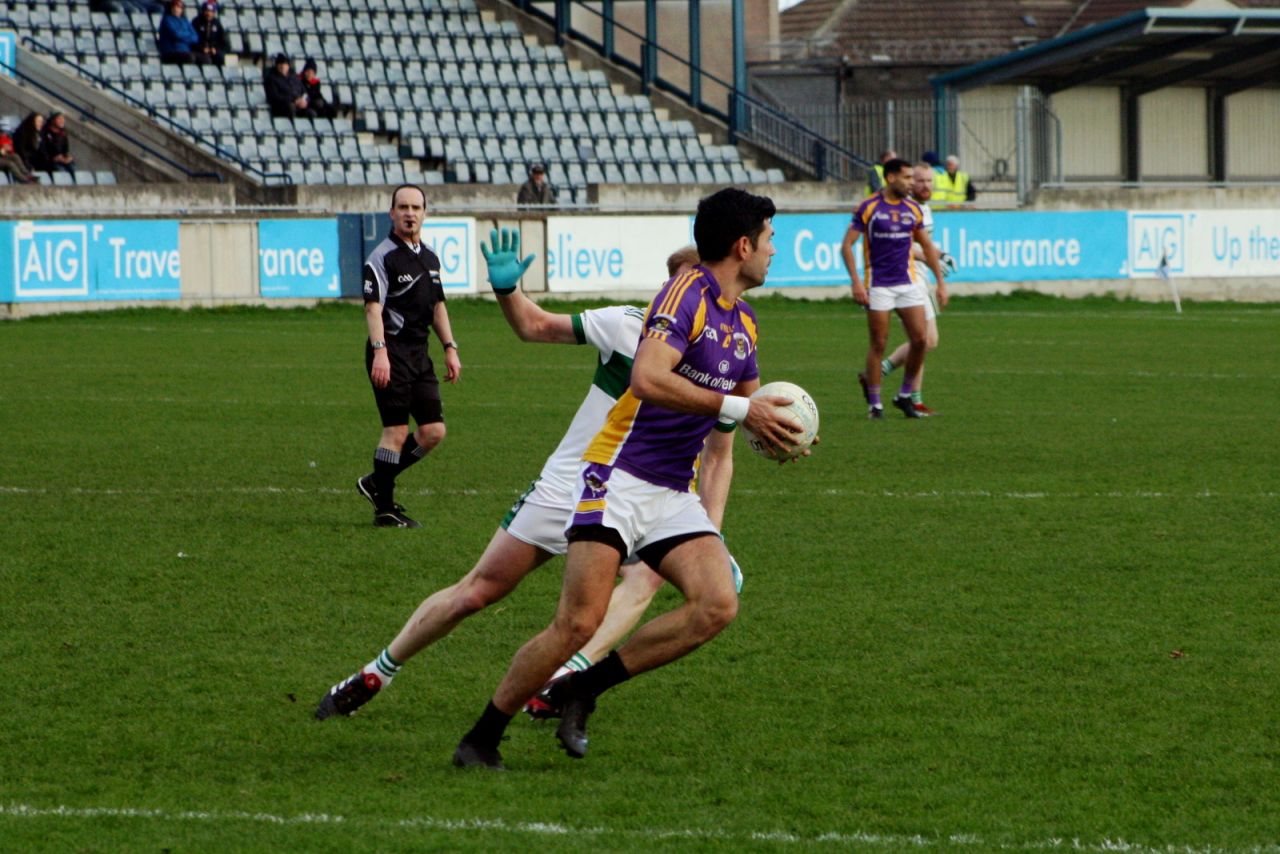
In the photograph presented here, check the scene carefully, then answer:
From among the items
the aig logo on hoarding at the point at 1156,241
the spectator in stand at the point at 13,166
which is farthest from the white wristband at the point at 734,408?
the aig logo on hoarding at the point at 1156,241

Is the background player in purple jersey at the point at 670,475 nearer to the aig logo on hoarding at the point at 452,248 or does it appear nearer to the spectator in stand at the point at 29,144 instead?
the aig logo on hoarding at the point at 452,248

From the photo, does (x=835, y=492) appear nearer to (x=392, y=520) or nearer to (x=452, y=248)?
(x=392, y=520)

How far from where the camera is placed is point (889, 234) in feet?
52.1

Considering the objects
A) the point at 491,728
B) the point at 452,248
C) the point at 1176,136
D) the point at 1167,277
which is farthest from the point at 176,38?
the point at 491,728

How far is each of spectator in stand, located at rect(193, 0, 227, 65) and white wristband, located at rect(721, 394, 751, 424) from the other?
28.6 m

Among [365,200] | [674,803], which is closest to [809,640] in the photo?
[674,803]

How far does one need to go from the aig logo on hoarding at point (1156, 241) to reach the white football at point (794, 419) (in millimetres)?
26327

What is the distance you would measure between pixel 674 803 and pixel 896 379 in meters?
14.2

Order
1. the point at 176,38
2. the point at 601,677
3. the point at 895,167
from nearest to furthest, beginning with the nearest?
the point at 601,677
the point at 895,167
the point at 176,38

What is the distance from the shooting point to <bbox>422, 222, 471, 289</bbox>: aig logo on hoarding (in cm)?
2648

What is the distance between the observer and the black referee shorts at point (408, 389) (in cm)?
1072

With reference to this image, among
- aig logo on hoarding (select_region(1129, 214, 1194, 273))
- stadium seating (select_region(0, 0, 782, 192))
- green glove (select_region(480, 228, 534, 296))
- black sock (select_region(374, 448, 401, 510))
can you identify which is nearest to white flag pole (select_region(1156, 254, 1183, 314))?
aig logo on hoarding (select_region(1129, 214, 1194, 273))

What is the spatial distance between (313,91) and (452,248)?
728 cm

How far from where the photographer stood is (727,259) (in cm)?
586
